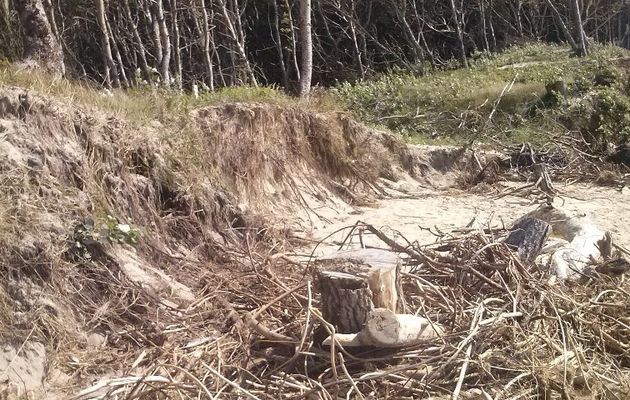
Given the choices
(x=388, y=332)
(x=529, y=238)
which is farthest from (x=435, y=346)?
(x=529, y=238)

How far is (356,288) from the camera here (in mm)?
4629

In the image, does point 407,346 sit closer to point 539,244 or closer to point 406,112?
point 539,244

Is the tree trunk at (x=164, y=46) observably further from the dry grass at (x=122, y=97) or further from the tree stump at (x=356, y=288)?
the tree stump at (x=356, y=288)

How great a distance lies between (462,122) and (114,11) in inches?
525

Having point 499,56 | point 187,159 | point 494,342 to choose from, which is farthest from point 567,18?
point 494,342

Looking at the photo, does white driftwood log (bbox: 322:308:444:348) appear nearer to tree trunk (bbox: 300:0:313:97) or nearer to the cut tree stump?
the cut tree stump

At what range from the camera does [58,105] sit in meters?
6.34

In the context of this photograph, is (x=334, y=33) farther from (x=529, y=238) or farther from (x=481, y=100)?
(x=529, y=238)

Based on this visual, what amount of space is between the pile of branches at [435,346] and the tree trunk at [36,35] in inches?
156

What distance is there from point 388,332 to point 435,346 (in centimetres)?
37

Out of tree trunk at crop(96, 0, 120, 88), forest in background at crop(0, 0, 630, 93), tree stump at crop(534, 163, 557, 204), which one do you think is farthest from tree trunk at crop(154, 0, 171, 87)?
tree stump at crop(534, 163, 557, 204)

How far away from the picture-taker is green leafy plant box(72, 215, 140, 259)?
216 inches

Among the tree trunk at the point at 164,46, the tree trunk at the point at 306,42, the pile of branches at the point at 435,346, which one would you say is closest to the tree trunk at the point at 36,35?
the pile of branches at the point at 435,346

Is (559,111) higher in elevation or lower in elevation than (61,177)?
lower
